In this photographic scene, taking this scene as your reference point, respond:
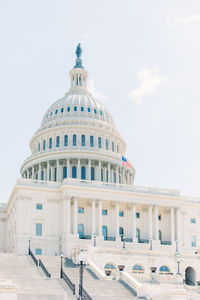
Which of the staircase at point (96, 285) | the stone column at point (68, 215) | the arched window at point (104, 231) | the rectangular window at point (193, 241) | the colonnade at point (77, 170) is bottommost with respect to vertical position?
the staircase at point (96, 285)

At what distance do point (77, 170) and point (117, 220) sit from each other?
20.7m

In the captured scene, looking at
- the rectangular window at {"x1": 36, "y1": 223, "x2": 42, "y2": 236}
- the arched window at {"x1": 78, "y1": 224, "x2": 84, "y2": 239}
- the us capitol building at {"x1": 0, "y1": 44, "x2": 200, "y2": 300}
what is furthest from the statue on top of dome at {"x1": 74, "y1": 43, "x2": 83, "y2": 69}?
the rectangular window at {"x1": 36, "y1": 223, "x2": 42, "y2": 236}

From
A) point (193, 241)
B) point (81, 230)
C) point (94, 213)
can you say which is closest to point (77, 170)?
point (81, 230)

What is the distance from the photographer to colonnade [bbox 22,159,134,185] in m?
110

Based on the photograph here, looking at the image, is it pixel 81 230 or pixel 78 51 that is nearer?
pixel 81 230

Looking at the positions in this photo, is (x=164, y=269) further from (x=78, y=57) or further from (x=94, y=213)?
(x=78, y=57)

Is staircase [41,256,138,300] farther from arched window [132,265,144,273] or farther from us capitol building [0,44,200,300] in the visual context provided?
arched window [132,265,144,273]

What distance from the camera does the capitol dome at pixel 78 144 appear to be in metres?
111

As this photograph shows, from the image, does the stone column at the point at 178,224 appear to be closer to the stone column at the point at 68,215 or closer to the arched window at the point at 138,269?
the stone column at the point at 68,215

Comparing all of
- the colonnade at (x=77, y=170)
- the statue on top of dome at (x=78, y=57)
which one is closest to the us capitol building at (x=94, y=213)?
the colonnade at (x=77, y=170)

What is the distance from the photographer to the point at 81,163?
365 feet

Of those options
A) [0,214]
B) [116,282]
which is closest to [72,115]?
[0,214]

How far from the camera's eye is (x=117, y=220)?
302 ft

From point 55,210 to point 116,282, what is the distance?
113 feet
